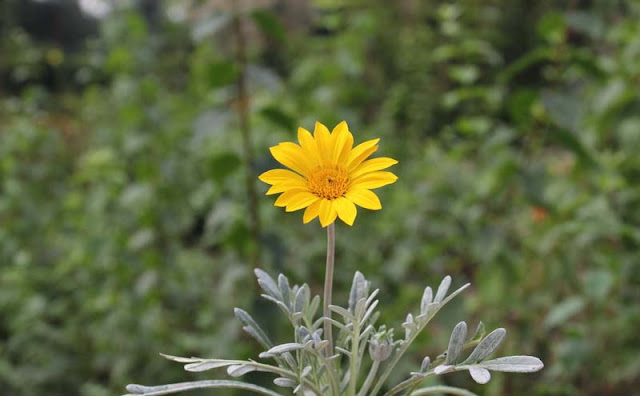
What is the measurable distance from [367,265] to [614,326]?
741mm

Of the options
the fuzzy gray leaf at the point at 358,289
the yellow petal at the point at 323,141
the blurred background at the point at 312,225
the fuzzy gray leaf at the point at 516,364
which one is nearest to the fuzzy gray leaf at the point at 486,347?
the fuzzy gray leaf at the point at 516,364

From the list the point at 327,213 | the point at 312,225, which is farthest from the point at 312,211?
the point at 312,225

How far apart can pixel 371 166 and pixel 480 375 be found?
0.20m

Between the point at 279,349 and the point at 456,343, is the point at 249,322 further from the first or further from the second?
the point at 456,343

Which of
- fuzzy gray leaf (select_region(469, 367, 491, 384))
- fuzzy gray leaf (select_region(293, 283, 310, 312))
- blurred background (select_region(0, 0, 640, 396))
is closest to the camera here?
fuzzy gray leaf (select_region(469, 367, 491, 384))

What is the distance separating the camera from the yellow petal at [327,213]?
48 centimetres

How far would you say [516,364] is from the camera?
51cm

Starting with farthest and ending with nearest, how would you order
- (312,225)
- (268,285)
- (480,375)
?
(312,225) < (268,285) < (480,375)

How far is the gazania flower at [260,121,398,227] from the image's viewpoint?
0.51m

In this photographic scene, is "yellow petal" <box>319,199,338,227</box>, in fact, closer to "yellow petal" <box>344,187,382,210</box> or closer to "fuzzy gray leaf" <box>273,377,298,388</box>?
"yellow petal" <box>344,187,382,210</box>

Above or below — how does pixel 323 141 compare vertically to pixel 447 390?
above

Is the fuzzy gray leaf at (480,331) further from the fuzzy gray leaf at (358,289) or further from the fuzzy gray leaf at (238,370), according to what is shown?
the fuzzy gray leaf at (238,370)

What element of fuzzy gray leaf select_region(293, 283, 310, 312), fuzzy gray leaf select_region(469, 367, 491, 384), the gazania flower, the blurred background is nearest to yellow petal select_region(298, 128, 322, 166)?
the gazania flower

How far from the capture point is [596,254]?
1816mm
